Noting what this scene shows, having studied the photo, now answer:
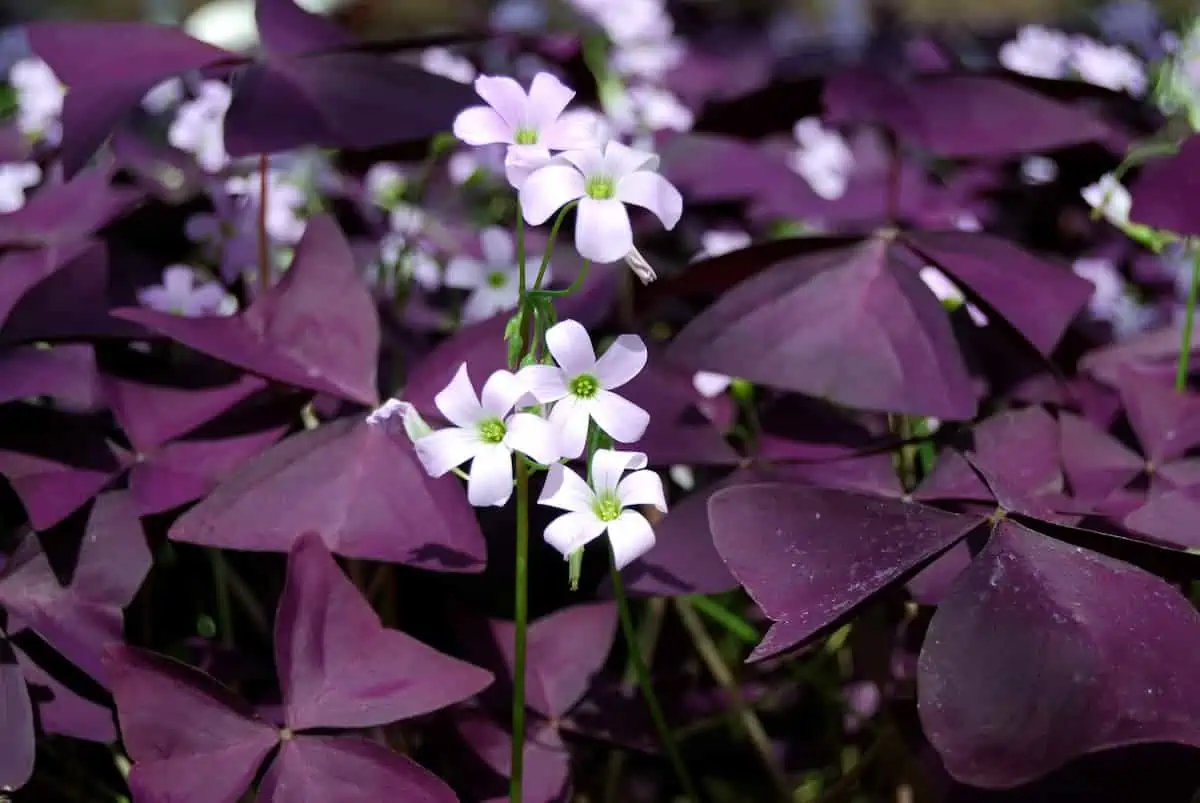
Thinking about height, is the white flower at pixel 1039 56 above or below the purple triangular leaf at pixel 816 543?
below

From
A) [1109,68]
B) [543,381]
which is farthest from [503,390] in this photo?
[1109,68]

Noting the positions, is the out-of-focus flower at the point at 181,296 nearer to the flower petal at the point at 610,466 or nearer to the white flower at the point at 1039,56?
the flower petal at the point at 610,466

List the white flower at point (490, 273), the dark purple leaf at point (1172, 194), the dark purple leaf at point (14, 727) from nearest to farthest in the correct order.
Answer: the dark purple leaf at point (14, 727) → the dark purple leaf at point (1172, 194) → the white flower at point (490, 273)

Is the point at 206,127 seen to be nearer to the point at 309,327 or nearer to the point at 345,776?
the point at 309,327

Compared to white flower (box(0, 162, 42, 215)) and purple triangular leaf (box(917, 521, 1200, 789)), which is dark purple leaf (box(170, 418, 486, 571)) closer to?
purple triangular leaf (box(917, 521, 1200, 789))

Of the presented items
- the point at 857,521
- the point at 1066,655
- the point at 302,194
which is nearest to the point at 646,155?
the point at 857,521

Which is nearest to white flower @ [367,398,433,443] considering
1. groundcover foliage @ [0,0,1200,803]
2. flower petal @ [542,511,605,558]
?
groundcover foliage @ [0,0,1200,803]

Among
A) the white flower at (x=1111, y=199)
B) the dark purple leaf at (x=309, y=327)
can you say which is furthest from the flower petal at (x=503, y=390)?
the white flower at (x=1111, y=199)

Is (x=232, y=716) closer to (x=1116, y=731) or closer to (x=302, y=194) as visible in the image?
(x=1116, y=731)
